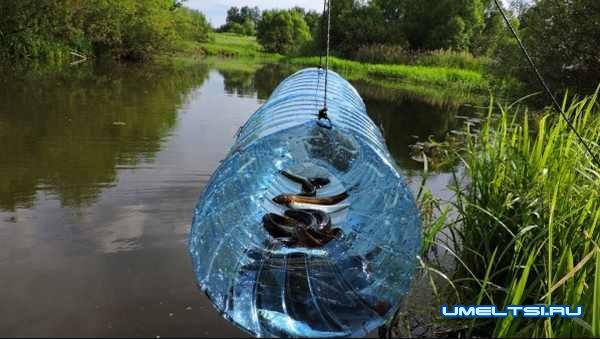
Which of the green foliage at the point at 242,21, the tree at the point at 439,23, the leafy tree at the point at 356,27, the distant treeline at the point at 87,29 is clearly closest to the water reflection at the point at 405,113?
the distant treeline at the point at 87,29

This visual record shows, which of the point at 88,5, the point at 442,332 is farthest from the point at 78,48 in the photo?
the point at 442,332

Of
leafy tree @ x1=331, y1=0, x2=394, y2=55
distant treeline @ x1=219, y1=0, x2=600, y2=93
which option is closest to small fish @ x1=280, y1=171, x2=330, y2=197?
distant treeline @ x1=219, y1=0, x2=600, y2=93

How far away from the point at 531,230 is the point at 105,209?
3.28 m

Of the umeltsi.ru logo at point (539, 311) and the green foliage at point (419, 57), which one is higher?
the green foliage at point (419, 57)

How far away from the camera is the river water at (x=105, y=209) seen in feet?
8.77

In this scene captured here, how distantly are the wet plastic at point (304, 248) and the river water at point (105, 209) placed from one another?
262 millimetres

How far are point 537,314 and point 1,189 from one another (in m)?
4.42

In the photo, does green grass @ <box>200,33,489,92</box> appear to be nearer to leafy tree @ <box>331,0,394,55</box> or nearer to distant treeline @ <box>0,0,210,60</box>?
leafy tree @ <box>331,0,394,55</box>

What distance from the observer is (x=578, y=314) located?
2008mm

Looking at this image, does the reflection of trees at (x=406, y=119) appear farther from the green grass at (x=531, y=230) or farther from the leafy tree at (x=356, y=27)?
the leafy tree at (x=356, y=27)

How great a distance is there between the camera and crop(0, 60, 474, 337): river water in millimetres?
2672

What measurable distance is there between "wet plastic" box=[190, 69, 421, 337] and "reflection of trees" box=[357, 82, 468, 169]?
345 cm

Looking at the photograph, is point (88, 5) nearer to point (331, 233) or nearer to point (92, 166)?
point (92, 166)


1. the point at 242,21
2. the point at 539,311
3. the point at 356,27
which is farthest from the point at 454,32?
the point at 242,21
